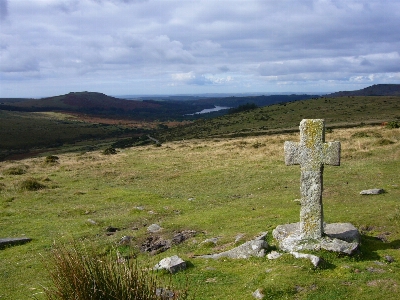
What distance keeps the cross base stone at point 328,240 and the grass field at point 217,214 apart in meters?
0.31

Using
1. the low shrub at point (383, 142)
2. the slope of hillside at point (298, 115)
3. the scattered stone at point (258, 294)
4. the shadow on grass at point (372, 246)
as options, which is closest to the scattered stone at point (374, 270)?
the shadow on grass at point (372, 246)

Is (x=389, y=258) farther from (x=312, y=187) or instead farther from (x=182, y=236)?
(x=182, y=236)

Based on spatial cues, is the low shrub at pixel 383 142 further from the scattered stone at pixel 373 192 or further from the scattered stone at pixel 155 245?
the scattered stone at pixel 155 245

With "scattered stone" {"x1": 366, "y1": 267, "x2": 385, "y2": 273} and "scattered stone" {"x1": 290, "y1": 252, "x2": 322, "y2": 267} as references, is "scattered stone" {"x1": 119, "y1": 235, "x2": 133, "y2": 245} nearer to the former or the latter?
"scattered stone" {"x1": 290, "y1": 252, "x2": 322, "y2": 267}

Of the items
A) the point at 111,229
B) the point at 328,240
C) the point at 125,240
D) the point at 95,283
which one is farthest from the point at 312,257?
the point at 111,229

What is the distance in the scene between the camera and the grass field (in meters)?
10.3

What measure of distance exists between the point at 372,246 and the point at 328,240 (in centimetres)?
170

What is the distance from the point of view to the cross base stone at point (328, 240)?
11.6m

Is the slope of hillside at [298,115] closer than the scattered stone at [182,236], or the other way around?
the scattered stone at [182,236]

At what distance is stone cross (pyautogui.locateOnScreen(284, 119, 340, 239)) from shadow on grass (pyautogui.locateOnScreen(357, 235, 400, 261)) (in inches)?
53.2

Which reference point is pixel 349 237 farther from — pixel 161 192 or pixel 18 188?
pixel 18 188

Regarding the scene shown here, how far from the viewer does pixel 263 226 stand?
52.2 feet

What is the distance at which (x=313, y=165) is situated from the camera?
1245 centimetres

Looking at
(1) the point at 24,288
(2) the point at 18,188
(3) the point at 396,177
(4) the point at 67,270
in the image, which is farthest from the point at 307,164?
(2) the point at 18,188
